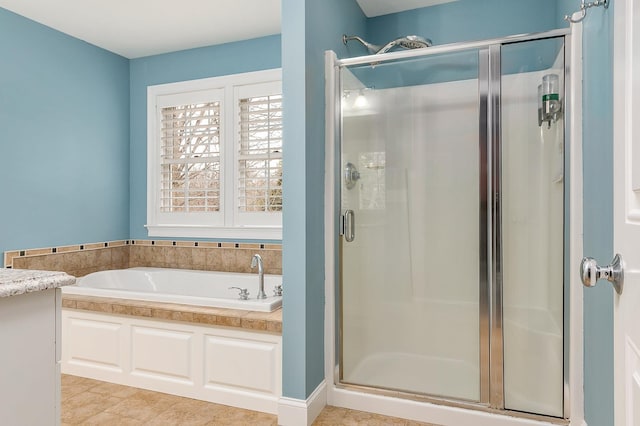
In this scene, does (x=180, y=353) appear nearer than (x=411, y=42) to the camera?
Yes

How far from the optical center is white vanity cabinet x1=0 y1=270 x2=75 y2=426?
36.2 inches

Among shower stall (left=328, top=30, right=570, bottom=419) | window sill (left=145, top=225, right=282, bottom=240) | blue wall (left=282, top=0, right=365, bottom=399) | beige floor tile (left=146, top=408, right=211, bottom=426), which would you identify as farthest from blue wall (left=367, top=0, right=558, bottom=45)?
beige floor tile (left=146, top=408, right=211, bottom=426)

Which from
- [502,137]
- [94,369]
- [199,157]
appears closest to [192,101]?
[199,157]

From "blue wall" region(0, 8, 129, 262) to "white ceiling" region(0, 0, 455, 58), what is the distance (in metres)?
0.18

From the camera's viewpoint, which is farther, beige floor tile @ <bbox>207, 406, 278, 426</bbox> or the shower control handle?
beige floor tile @ <bbox>207, 406, 278, 426</bbox>

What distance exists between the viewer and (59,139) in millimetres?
3320

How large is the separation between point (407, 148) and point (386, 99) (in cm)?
31

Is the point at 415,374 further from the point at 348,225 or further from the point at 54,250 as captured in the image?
the point at 54,250

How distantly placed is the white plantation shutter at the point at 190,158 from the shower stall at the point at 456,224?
1649 mm

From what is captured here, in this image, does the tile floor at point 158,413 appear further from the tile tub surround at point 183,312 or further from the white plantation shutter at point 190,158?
the white plantation shutter at point 190,158

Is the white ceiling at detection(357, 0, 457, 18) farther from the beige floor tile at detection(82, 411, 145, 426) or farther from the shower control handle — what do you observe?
the beige floor tile at detection(82, 411, 145, 426)

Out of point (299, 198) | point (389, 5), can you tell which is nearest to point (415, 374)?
point (299, 198)

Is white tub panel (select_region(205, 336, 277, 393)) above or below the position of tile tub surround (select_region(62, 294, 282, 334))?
below

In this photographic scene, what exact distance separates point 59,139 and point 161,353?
2.03m
